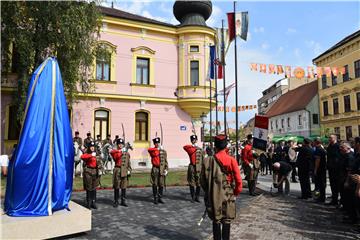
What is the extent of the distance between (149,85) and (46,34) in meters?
8.92

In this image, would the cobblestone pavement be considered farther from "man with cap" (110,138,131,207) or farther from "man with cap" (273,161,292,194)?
"man with cap" (273,161,292,194)

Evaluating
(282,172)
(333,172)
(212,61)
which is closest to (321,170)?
(333,172)

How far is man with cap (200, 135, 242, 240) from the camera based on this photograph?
16.6ft

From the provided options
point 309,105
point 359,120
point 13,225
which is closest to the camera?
point 13,225

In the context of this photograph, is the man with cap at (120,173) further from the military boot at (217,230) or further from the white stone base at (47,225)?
the military boot at (217,230)

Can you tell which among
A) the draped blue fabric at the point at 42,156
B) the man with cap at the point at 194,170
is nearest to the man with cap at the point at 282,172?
the man with cap at the point at 194,170

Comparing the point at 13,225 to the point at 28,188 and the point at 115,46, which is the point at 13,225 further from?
the point at 115,46

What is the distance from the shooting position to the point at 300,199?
10.2 meters

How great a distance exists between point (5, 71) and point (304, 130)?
1499 inches

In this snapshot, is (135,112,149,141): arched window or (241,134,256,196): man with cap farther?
(135,112,149,141): arched window

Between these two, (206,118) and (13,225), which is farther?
(206,118)

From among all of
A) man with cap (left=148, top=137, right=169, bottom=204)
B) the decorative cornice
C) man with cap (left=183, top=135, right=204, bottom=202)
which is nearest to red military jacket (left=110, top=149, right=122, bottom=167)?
man with cap (left=148, top=137, right=169, bottom=204)

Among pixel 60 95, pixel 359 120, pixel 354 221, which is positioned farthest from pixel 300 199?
pixel 359 120

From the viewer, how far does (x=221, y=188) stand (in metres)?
5.09
